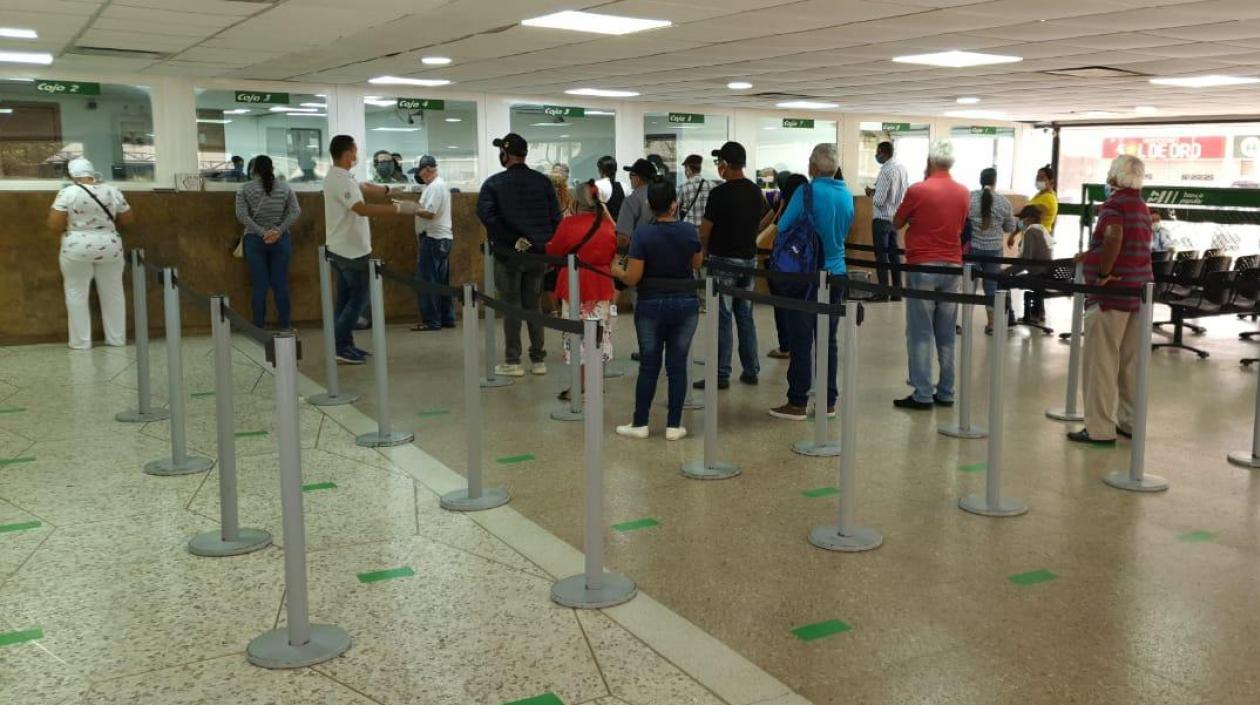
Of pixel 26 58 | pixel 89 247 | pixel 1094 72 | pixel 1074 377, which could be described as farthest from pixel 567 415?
pixel 1094 72

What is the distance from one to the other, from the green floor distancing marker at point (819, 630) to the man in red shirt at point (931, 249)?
12.4ft

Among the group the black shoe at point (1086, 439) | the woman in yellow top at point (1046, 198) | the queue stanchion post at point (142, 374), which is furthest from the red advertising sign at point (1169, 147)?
the queue stanchion post at point (142, 374)

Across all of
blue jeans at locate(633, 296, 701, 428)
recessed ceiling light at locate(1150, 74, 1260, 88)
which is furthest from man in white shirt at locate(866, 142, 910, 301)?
blue jeans at locate(633, 296, 701, 428)

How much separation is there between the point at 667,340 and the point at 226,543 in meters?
2.76

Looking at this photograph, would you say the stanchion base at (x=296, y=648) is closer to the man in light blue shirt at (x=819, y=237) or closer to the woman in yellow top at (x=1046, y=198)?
the man in light blue shirt at (x=819, y=237)

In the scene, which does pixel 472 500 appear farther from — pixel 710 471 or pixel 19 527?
pixel 19 527

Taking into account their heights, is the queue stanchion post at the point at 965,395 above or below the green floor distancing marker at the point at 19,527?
above

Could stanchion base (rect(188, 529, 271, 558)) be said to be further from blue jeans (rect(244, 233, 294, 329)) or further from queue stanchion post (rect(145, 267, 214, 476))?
blue jeans (rect(244, 233, 294, 329))

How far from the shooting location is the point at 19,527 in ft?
16.1

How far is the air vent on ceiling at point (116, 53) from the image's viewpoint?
31.9 feet

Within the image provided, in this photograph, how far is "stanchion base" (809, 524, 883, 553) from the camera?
4.66m

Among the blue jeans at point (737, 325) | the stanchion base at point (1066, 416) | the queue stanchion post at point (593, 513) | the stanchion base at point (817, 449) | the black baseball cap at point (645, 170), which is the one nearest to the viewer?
the queue stanchion post at point (593, 513)

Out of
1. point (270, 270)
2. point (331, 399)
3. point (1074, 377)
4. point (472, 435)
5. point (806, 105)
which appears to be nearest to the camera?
point (472, 435)

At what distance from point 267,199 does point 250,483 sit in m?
4.99
